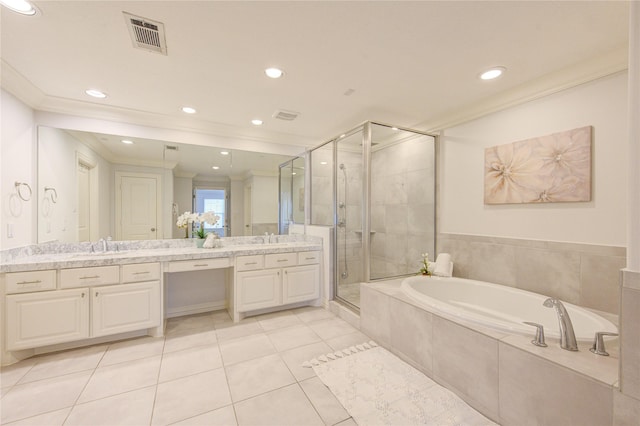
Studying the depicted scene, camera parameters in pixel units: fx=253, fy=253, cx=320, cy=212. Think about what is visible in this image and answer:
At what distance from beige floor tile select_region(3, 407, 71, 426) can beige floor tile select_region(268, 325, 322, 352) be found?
1.42 meters

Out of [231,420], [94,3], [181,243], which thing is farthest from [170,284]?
[94,3]

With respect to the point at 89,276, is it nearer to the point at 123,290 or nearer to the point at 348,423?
the point at 123,290

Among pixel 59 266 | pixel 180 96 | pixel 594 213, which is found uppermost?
pixel 180 96

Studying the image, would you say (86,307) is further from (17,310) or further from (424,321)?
(424,321)

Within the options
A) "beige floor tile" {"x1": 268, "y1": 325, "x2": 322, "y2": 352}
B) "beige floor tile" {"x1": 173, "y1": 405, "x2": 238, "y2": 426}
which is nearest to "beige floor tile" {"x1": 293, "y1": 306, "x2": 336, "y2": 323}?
"beige floor tile" {"x1": 268, "y1": 325, "x2": 322, "y2": 352}

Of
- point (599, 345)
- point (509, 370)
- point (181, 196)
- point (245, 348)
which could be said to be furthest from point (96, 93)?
point (599, 345)

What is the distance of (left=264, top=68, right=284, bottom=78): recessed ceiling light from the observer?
1985mm

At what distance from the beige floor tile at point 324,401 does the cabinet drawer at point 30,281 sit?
2240mm

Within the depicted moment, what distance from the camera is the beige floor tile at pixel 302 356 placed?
6.43 ft

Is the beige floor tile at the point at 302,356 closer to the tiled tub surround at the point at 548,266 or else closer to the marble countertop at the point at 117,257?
the marble countertop at the point at 117,257

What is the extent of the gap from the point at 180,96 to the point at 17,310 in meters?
2.22

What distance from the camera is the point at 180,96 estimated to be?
241cm

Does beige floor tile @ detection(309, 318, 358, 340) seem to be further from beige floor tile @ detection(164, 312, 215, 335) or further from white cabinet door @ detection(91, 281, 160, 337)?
white cabinet door @ detection(91, 281, 160, 337)

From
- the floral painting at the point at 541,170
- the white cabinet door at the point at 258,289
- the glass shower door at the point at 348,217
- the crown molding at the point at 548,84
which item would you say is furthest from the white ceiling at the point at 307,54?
the white cabinet door at the point at 258,289
